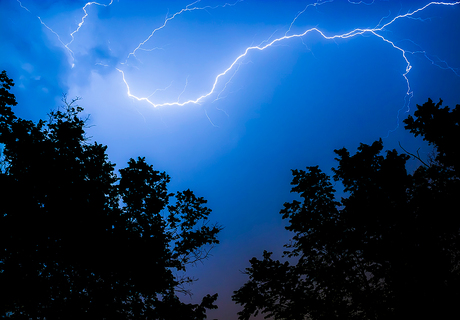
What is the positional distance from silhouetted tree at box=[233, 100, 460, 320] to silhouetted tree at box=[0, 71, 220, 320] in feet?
26.2

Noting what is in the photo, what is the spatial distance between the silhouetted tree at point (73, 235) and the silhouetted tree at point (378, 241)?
26.2 feet

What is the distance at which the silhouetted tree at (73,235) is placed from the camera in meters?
5.96

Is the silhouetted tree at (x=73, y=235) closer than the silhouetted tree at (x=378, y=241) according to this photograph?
Yes

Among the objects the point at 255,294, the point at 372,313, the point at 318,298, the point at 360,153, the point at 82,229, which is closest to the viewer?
the point at 82,229

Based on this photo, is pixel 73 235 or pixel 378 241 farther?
pixel 378 241

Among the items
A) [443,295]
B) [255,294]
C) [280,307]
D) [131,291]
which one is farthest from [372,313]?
[131,291]

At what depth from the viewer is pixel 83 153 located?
7.85 meters

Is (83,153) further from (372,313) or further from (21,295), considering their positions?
(372,313)

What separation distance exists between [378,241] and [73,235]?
46.7ft

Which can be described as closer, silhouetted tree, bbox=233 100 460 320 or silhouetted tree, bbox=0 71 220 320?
silhouetted tree, bbox=0 71 220 320

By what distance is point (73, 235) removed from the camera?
258 inches

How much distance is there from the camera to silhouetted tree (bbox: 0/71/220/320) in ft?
19.6

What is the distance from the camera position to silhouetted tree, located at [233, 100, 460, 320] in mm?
9266

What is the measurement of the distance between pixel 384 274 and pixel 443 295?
83.4 inches
